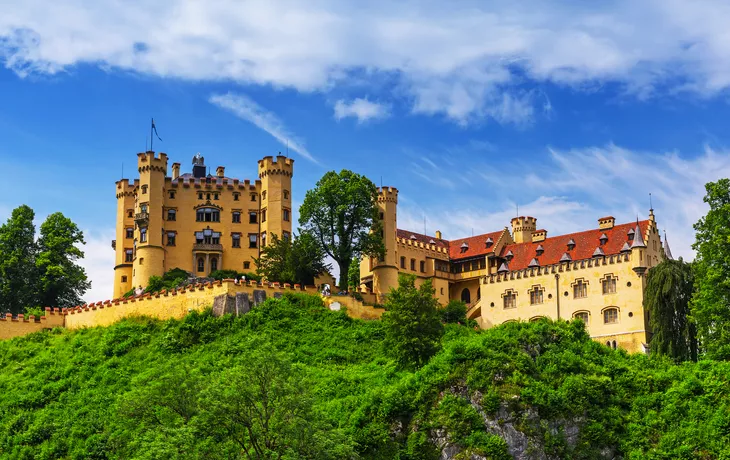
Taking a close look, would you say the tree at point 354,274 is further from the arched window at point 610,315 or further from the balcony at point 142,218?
the arched window at point 610,315

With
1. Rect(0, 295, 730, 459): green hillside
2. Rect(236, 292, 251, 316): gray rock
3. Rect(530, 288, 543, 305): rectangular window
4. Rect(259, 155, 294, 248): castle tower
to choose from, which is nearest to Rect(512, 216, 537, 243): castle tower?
Rect(530, 288, 543, 305): rectangular window

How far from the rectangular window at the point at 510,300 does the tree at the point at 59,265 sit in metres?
35.9

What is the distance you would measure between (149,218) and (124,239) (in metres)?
5.82

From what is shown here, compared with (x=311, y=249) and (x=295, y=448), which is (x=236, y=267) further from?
(x=295, y=448)

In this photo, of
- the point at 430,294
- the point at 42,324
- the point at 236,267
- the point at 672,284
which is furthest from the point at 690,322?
the point at 42,324

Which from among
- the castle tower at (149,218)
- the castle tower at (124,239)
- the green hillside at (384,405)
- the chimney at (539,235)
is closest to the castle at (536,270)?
the chimney at (539,235)

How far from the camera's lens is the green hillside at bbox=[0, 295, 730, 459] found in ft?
163

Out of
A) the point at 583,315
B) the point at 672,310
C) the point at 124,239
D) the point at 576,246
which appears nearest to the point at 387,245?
the point at 576,246

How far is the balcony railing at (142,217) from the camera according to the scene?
93.9 m

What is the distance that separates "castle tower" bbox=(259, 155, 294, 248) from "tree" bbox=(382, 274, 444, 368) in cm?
3025

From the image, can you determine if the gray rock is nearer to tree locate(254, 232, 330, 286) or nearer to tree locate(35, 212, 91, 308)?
tree locate(254, 232, 330, 286)

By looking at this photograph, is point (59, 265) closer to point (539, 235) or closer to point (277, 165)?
point (277, 165)

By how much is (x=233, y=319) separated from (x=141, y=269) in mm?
19696

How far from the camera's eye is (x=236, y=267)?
9512 cm
